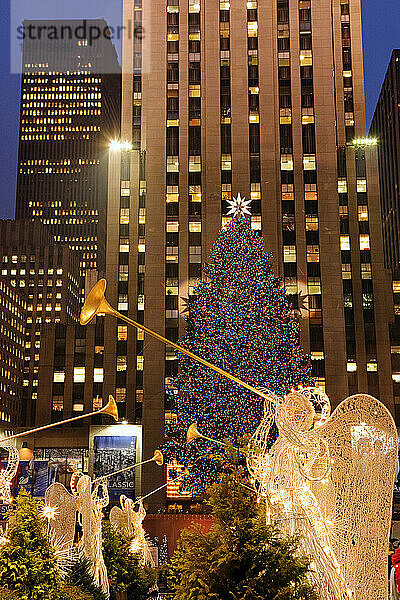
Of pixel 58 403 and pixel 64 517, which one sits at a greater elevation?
pixel 58 403

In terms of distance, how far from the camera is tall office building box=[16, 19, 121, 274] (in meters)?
160

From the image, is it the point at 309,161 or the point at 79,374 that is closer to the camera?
the point at 309,161

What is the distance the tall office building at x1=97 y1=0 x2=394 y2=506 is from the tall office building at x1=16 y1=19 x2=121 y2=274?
4066 inches

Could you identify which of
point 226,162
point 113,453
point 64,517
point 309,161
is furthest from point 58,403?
point 64,517

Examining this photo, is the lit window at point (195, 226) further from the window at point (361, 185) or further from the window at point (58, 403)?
the window at point (58, 403)

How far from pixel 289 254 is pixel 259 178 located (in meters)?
6.39

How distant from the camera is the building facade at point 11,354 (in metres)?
113

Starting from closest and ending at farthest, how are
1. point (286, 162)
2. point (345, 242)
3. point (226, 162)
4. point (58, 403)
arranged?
point (226, 162), point (286, 162), point (345, 242), point (58, 403)

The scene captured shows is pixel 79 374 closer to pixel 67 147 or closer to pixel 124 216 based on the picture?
pixel 124 216

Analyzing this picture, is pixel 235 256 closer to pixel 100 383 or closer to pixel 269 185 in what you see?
pixel 269 185

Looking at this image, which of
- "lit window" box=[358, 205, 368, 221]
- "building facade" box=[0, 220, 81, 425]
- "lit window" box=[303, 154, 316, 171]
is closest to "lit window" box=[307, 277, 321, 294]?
"lit window" box=[358, 205, 368, 221]

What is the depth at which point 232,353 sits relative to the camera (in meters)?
32.2

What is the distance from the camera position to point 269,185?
54625 mm

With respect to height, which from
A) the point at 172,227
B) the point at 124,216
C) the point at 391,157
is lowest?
the point at 172,227
